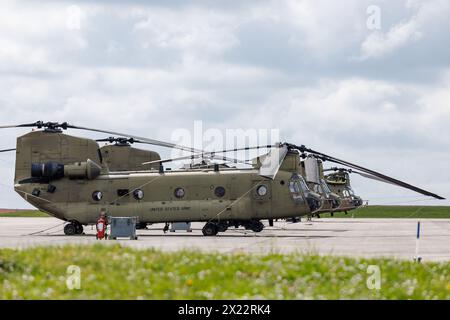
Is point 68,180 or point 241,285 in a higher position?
point 68,180

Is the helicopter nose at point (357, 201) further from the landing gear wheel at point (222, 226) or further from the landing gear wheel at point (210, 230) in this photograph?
the landing gear wheel at point (210, 230)

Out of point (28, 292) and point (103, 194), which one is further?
point (103, 194)

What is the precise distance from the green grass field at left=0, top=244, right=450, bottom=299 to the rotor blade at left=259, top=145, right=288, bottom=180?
21888 millimetres

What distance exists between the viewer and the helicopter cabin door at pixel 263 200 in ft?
129

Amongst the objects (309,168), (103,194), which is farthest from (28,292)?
(309,168)

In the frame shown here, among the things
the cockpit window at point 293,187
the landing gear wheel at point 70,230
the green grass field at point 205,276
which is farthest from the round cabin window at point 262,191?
the green grass field at point 205,276

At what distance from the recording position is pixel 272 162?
39.6m

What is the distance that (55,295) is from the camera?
42.8 ft

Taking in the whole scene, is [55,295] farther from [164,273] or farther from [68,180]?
[68,180]

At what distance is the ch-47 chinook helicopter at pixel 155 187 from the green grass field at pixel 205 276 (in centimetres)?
2160

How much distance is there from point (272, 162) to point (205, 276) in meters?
25.4

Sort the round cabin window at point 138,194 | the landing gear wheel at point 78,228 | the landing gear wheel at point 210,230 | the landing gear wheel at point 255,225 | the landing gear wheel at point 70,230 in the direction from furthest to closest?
the landing gear wheel at point 78,228
the landing gear wheel at point 70,230
the landing gear wheel at point 255,225
the round cabin window at point 138,194
the landing gear wheel at point 210,230
